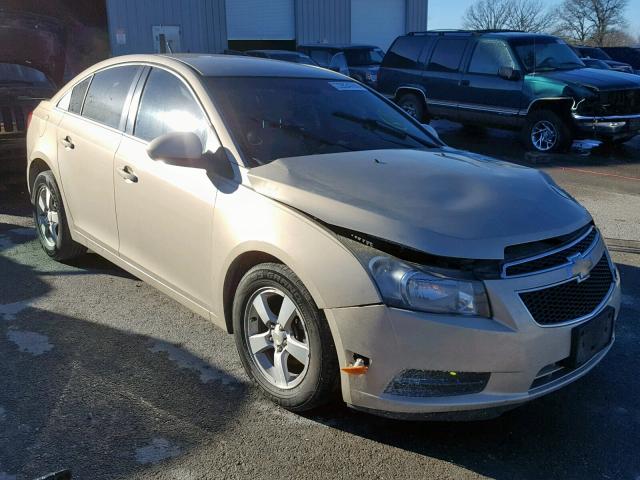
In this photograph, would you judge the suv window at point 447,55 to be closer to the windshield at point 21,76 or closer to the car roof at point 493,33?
the car roof at point 493,33

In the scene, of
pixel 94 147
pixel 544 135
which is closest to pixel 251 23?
pixel 544 135

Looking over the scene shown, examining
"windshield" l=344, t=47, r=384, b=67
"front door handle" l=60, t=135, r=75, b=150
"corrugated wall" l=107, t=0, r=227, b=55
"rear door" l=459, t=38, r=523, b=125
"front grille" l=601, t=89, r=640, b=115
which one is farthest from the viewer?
"corrugated wall" l=107, t=0, r=227, b=55

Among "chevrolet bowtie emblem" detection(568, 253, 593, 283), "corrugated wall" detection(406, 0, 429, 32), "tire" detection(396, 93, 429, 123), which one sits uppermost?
"corrugated wall" detection(406, 0, 429, 32)

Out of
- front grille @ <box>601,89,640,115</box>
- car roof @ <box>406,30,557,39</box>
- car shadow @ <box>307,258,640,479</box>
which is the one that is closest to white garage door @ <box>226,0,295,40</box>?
car roof @ <box>406,30,557,39</box>

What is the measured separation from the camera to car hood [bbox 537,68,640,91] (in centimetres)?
1030

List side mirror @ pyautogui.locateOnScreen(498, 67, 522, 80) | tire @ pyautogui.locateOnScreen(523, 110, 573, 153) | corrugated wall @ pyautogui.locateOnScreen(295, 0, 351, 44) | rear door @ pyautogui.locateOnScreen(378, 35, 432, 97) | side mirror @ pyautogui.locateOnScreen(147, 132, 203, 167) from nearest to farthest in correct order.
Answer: side mirror @ pyautogui.locateOnScreen(147, 132, 203, 167) → tire @ pyautogui.locateOnScreen(523, 110, 573, 153) → side mirror @ pyautogui.locateOnScreen(498, 67, 522, 80) → rear door @ pyautogui.locateOnScreen(378, 35, 432, 97) → corrugated wall @ pyautogui.locateOnScreen(295, 0, 351, 44)

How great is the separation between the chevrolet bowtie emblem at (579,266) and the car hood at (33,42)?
7.16 m

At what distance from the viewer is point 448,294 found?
2.61m

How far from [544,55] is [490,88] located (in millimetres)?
1038

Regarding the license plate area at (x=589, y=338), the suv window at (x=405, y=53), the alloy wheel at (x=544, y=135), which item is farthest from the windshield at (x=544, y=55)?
the license plate area at (x=589, y=338)

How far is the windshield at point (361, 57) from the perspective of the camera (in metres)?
18.4

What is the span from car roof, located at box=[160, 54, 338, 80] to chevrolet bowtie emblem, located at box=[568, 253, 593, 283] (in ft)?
7.19

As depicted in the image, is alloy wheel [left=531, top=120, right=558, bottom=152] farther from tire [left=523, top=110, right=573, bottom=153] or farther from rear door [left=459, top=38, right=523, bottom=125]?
rear door [left=459, top=38, right=523, bottom=125]

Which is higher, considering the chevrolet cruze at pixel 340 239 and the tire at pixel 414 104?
the chevrolet cruze at pixel 340 239
